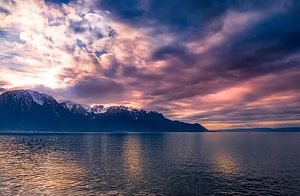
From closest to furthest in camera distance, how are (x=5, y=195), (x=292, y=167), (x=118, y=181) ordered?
(x=5, y=195) → (x=118, y=181) → (x=292, y=167)

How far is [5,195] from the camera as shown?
189 ft

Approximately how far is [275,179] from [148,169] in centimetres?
3899

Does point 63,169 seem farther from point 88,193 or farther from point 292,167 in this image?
point 292,167

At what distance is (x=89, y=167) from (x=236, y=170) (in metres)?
50.0

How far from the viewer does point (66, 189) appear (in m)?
63.4

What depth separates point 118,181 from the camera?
235 feet

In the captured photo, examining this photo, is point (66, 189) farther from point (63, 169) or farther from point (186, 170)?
point (186, 170)

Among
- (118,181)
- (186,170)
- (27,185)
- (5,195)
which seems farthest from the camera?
(186,170)

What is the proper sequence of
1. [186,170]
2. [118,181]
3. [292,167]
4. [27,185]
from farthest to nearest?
[292,167], [186,170], [118,181], [27,185]

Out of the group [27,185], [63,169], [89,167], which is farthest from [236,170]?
[27,185]

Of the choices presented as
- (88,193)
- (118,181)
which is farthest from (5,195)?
(118,181)

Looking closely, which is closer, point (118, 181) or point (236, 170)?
point (118, 181)

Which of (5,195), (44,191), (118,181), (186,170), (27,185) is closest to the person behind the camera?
(5,195)

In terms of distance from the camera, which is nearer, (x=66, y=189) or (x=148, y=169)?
(x=66, y=189)
